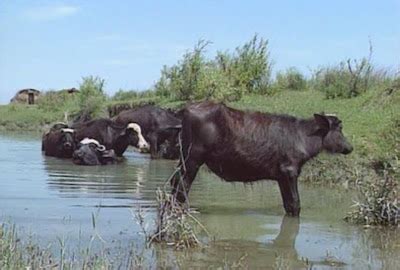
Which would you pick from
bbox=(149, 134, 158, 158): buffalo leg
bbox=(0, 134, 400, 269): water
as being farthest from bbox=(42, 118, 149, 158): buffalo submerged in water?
bbox=(0, 134, 400, 269): water

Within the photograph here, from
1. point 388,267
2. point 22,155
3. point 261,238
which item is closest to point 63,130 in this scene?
point 22,155

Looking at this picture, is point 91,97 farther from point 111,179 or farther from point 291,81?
point 111,179

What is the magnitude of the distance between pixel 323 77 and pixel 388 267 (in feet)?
78.9

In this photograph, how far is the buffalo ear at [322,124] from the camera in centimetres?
1341

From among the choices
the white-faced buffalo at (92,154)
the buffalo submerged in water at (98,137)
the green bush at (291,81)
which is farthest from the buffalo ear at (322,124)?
the green bush at (291,81)

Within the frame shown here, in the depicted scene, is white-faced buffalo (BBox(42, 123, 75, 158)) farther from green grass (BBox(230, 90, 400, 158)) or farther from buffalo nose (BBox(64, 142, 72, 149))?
green grass (BBox(230, 90, 400, 158))

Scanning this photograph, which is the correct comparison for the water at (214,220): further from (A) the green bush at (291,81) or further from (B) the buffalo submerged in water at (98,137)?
(A) the green bush at (291,81)

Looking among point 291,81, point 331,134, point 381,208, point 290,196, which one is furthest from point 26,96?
point 381,208

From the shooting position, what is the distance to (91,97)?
4222 cm

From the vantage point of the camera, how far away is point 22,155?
23.5 metres

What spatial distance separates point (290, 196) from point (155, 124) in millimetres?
12372

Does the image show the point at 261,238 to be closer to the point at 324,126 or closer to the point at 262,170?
the point at 262,170

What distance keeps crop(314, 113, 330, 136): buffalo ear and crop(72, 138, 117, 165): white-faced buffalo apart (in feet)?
28.5

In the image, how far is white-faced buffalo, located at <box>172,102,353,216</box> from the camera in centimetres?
1214
